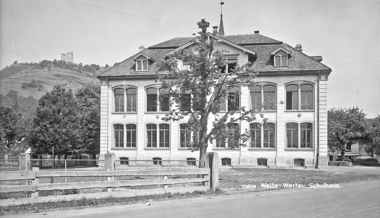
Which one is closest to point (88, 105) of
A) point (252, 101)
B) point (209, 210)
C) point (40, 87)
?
point (252, 101)

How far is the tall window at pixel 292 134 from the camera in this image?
38.3 m

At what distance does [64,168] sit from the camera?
85.5 ft

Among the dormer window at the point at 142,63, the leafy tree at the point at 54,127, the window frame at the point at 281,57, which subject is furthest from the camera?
the leafy tree at the point at 54,127

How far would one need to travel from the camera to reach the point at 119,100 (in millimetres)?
42094

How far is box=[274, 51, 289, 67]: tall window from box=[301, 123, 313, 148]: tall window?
6160 mm

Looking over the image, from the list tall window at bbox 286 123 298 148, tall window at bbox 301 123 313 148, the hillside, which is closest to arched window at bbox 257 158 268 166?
tall window at bbox 286 123 298 148

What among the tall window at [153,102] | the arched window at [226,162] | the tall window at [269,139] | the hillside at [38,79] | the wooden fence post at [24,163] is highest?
the hillside at [38,79]

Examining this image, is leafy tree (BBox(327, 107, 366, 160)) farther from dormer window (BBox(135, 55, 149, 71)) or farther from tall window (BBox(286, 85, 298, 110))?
dormer window (BBox(135, 55, 149, 71))

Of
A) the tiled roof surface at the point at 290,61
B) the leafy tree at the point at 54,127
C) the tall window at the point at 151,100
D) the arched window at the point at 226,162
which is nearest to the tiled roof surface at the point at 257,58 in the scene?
the tiled roof surface at the point at 290,61

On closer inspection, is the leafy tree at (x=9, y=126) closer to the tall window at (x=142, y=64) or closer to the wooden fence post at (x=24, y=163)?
the tall window at (x=142, y=64)

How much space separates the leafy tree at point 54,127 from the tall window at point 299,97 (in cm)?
2487

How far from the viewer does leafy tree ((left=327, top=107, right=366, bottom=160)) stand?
2164 inches

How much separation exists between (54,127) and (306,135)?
27.9 m

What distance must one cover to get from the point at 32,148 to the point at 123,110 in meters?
13.3
